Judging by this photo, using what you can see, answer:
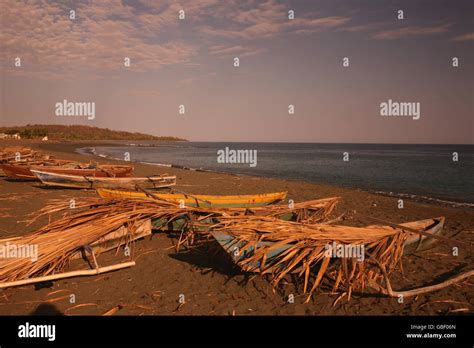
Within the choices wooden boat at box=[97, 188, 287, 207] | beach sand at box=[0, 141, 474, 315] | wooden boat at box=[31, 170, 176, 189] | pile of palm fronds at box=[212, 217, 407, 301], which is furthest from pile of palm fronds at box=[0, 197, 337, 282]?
wooden boat at box=[31, 170, 176, 189]

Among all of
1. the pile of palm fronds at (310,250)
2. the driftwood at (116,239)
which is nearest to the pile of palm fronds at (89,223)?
the driftwood at (116,239)

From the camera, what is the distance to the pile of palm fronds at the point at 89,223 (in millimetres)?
5182

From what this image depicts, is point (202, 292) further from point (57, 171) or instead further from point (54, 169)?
point (54, 169)

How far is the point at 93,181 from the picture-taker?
47.4 ft

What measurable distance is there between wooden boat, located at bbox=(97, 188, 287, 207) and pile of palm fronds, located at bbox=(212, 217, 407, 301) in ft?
10.2

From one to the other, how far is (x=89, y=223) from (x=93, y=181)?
910cm

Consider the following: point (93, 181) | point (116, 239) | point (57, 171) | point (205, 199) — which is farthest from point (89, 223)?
point (57, 171)

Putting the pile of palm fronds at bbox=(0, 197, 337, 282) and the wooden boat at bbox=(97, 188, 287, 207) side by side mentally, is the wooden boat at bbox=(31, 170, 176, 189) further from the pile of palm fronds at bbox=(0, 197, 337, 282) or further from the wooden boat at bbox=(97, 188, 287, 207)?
the pile of palm fronds at bbox=(0, 197, 337, 282)

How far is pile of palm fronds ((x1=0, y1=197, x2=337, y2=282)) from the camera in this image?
5.18m

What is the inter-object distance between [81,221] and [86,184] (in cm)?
925
